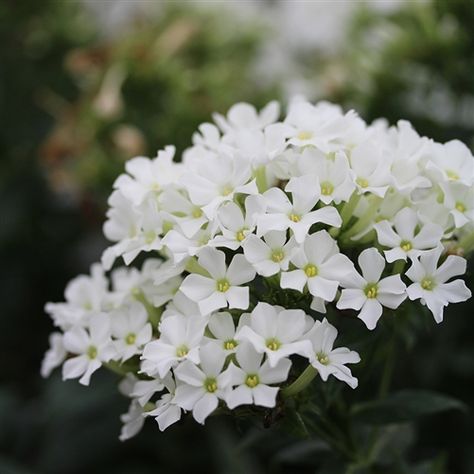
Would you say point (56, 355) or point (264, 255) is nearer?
point (264, 255)

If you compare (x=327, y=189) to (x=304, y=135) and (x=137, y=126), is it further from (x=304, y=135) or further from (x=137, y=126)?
(x=137, y=126)

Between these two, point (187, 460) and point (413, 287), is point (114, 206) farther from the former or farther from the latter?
point (187, 460)

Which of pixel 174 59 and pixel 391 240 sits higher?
pixel 174 59

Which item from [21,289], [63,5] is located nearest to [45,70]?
[63,5]

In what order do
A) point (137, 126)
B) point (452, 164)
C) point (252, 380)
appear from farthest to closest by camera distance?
point (137, 126) < point (452, 164) < point (252, 380)

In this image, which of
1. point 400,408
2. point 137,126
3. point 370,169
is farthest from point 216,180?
point 137,126

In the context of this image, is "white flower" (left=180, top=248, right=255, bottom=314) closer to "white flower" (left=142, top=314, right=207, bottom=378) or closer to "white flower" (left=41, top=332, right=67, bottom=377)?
"white flower" (left=142, top=314, right=207, bottom=378)

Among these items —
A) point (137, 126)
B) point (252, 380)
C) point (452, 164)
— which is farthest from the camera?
point (137, 126)

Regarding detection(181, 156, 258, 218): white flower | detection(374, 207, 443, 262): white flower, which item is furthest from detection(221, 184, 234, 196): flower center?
detection(374, 207, 443, 262): white flower
